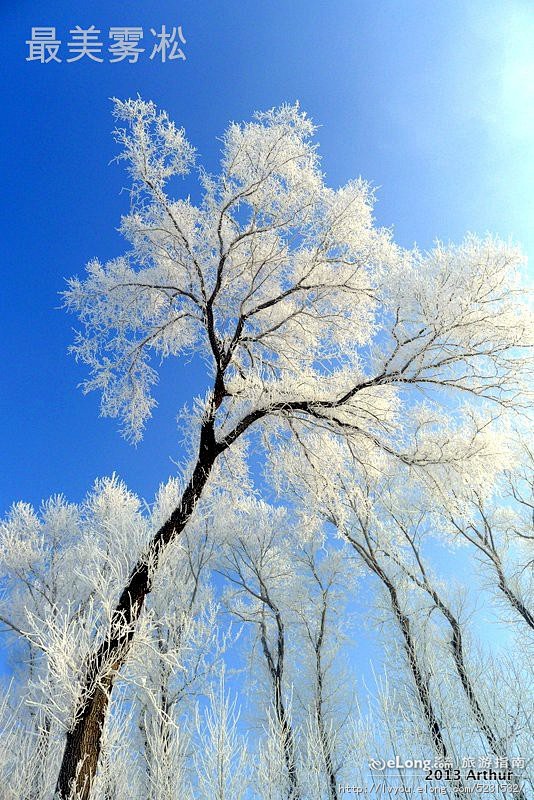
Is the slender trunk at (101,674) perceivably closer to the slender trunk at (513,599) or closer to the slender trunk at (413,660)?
the slender trunk at (413,660)

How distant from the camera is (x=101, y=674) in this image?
514cm

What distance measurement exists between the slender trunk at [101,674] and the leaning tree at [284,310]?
1.5 inches

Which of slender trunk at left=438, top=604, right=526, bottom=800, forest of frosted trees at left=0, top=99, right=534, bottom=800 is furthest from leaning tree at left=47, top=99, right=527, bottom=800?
slender trunk at left=438, top=604, right=526, bottom=800

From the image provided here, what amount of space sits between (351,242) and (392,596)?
789 centimetres

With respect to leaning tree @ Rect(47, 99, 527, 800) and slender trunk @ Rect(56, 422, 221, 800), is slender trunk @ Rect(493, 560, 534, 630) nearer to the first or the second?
leaning tree @ Rect(47, 99, 527, 800)

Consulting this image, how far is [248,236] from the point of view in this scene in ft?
26.8

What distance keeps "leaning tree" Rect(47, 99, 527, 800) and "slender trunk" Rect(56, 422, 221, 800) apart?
0.12 ft

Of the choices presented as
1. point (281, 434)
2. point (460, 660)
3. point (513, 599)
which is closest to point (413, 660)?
point (460, 660)

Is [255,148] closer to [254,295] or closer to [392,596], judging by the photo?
[254,295]

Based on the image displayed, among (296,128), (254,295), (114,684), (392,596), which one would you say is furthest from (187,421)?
(392,596)

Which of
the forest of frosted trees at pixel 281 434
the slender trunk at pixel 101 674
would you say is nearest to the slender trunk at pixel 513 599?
the forest of frosted trees at pixel 281 434

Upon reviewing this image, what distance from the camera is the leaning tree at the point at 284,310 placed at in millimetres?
7000

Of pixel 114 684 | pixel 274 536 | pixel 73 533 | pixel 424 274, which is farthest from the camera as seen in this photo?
pixel 274 536

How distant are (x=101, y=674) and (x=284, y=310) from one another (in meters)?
5.83
